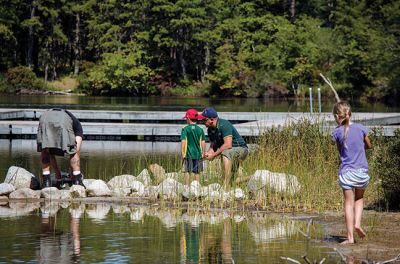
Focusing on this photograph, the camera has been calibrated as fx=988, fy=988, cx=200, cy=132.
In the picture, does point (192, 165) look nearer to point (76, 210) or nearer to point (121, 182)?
point (121, 182)

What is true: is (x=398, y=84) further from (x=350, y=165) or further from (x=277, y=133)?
(x=350, y=165)

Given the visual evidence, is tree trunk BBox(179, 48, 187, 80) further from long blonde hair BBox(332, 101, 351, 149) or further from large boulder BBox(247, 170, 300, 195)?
long blonde hair BBox(332, 101, 351, 149)

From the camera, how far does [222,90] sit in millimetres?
71438

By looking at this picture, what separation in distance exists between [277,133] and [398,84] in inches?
1655

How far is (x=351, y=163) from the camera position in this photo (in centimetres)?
1050

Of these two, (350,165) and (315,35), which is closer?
(350,165)

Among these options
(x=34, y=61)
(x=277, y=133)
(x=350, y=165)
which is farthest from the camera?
(x=34, y=61)

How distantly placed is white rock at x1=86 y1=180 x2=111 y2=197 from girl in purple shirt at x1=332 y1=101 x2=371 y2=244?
499 cm

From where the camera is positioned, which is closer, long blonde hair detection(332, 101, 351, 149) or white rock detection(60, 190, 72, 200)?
long blonde hair detection(332, 101, 351, 149)

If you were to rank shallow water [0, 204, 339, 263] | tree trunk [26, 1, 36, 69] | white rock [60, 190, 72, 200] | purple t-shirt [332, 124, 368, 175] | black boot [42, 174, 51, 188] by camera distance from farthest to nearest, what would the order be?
tree trunk [26, 1, 36, 69] < black boot [42, 174, 51, 188] < white rock [60, 190, 72, 200] < purple t-shirt [332, 124, 368, 175] < shallow water [0, 204, 339, 263]

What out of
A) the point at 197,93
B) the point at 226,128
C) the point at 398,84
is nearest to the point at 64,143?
the point at 226,128

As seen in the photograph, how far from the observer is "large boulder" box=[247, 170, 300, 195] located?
550 inches

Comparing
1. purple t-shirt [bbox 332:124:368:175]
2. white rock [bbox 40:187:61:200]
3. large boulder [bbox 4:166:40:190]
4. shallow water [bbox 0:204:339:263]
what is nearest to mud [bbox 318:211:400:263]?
shallow water [bbox 0:204:339:263]

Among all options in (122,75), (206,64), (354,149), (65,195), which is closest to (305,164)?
(65,195)
